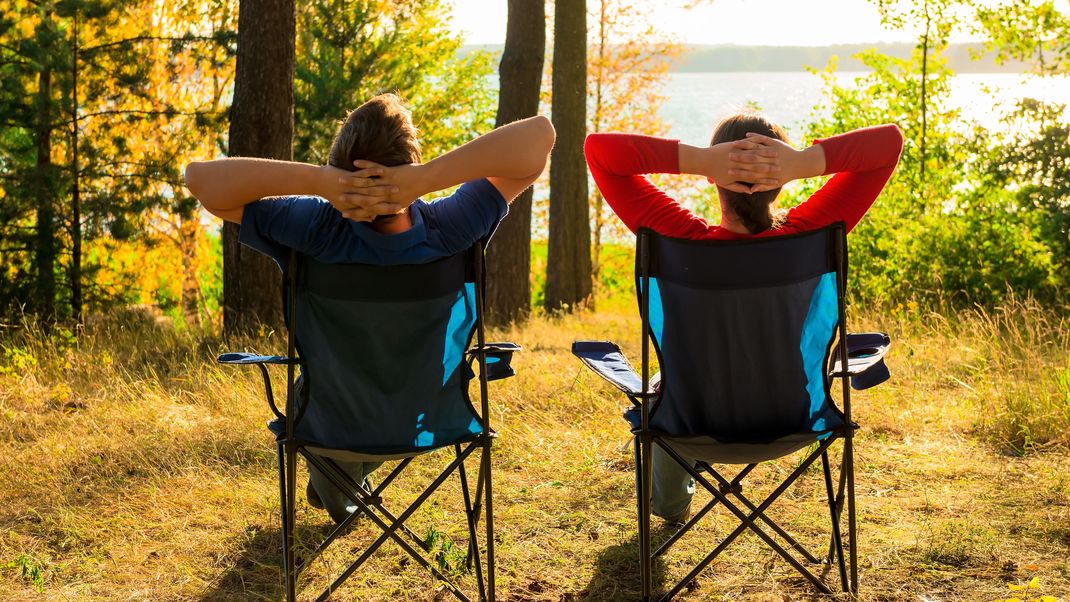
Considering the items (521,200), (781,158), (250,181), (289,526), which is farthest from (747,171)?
(521,200)

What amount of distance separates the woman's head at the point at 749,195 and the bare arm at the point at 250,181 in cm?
95

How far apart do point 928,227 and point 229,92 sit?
876 cm

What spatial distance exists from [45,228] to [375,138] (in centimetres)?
707

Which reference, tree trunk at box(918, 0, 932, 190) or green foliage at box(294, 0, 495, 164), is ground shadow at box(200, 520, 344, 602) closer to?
A: tree trunk at box(918, 0, 932, 190)

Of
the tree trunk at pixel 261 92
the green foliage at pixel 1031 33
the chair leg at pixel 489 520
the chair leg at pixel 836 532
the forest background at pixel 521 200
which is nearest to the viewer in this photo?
the chair leg at pixel 489 520

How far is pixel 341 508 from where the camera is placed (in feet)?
10.00

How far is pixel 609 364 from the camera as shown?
2.83 meters

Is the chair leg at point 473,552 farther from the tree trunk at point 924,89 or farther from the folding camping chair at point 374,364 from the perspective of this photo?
the tree trunk at point 924,89

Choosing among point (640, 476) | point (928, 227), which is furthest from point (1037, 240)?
point (640, 476)

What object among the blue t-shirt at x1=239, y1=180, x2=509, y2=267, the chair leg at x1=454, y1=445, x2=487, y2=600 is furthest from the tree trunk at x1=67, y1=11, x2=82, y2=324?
the blue t-shirt at x1=239, y1=180, x2=509, y2=267

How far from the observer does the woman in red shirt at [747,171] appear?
2.47 m

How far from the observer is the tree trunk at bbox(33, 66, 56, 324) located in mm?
8359

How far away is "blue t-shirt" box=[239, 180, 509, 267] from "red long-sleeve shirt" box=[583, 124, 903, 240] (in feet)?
0.99

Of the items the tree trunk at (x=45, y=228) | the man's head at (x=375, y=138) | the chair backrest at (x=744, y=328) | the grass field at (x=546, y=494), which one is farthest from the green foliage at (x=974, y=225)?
the tree trunk at (x=45, y=228)
